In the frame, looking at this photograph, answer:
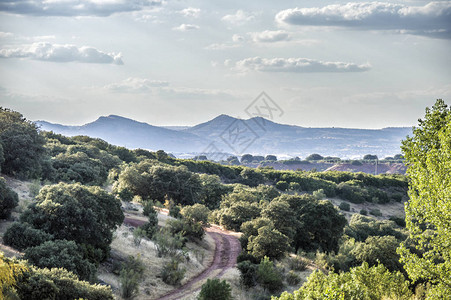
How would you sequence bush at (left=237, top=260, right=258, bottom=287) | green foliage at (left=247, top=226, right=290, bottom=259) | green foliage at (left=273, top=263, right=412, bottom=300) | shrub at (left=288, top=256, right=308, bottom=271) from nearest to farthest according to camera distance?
green foliage at (left=273, top=263, right=412, bottom=300)
bush at (left=237, top=260, right=258, bottom=287)
green foliage at (left=247, top=226, right=290, bottom=259)
shrub at (left=288, top=256, right=308, bottom=271)

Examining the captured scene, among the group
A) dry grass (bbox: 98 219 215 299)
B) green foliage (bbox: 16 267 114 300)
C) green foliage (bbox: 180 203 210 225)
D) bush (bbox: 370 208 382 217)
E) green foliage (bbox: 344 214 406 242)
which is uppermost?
green foliage (bbox: 16 267 114 300)

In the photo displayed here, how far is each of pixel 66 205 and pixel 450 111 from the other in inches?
653

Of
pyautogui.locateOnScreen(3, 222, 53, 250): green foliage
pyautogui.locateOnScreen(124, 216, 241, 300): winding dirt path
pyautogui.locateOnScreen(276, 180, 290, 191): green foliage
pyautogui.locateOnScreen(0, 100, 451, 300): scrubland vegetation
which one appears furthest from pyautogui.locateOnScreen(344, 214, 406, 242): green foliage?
pyautogui.locateOnScreen(3, 222, 53, 250): green foliage

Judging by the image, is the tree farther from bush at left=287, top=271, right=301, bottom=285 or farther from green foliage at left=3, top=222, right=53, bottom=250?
green foliage at left=3, top=222, right=53, bottom=250

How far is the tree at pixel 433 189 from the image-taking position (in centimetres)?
1273

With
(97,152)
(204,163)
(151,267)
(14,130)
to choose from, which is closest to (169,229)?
(151,267)

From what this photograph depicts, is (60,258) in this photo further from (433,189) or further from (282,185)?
(282,185)

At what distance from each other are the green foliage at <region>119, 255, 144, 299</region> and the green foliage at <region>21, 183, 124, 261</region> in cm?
140

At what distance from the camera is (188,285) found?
21812mm

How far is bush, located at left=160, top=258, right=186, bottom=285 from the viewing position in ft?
70.2

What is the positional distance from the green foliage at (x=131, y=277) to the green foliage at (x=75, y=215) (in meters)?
1.40

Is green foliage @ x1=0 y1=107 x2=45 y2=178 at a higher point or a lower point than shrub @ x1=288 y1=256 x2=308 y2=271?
higher

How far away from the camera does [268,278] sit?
22547mm

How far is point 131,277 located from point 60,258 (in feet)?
13.8
